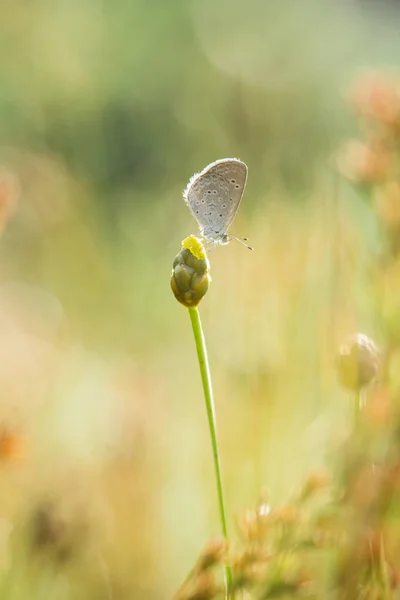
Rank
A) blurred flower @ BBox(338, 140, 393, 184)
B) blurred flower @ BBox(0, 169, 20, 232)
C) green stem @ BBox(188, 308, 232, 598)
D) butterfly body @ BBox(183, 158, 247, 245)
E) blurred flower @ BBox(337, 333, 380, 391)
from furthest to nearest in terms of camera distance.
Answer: blurred flower @ BBox(338, 140, 393, 184)
butterfly body @ BBox(183, 158, 247, 245)
blurred flower @ BBox(0, 169, 20, 232)
blurred flower @ BBox(337, 333, 380, 391)
green stem @ BBox(188, 308, 232, 598)

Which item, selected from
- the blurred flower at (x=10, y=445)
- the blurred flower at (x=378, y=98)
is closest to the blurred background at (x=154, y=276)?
the blurred flower at (x=10, y=445)

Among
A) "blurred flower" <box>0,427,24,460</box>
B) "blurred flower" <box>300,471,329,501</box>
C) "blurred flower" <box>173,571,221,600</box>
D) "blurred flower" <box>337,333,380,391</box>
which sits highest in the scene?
"blurred flower" <box>337,333,380,391</box>

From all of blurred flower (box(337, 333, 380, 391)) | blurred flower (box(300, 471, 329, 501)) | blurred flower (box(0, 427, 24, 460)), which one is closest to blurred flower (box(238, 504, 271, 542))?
blurred flower (box(300, 471, 329, 501))

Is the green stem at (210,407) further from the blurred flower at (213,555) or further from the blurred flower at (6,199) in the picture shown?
the blurred flower at (6,199)

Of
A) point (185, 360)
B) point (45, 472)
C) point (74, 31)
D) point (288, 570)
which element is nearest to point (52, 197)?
point (185, 360)

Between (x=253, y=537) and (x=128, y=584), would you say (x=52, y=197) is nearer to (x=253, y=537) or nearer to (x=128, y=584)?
(x=128, y=584)

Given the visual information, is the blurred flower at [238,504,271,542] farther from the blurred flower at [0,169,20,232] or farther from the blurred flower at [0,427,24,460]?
the blurred flower at [0,169,20,232]
